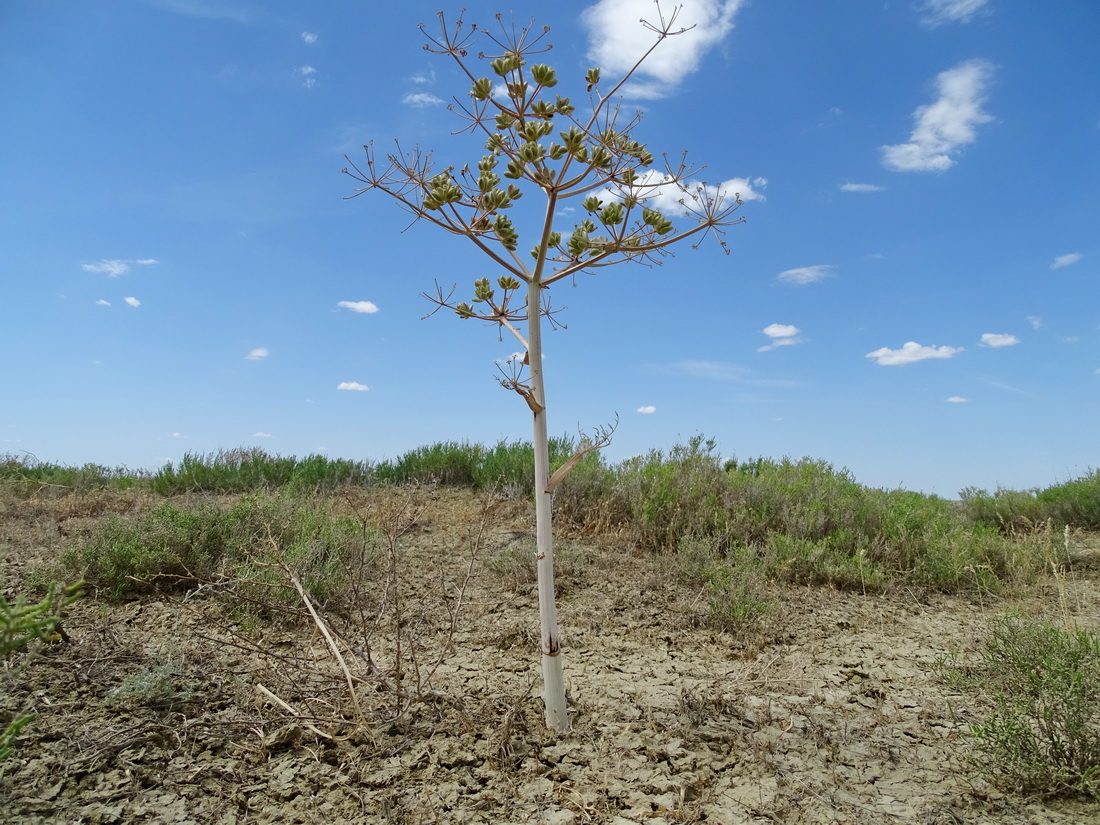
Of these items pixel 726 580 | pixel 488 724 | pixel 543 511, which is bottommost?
pixel 488 724

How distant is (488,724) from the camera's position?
332cm

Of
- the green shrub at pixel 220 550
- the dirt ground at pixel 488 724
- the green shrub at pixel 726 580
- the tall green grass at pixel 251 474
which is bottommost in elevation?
the dirt ground at pixel 488 724

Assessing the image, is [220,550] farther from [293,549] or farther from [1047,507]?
[1047,507]

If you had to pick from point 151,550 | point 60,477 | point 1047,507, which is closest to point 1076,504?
point 1047,507

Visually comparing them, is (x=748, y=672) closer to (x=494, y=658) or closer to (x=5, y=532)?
(x=494, y=658)

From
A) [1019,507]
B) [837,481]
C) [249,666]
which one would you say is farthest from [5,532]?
[1019,507]

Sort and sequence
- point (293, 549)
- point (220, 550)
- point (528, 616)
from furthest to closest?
point (220, 550) → point (293, 549) → point (528, 616)

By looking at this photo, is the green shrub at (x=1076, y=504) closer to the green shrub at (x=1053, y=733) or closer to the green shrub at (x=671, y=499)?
the green shrub at (x=671, y=499)

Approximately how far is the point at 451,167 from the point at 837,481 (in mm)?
6732

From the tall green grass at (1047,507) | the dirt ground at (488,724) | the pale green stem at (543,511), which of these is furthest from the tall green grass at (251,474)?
the tall green grass at (1047,507)

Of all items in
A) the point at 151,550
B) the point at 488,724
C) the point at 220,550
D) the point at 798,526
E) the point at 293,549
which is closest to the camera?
the point at 488,724

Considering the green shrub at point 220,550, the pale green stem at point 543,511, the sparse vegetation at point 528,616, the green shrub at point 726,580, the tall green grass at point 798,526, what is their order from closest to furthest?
the pale green stem at point 543,511
the sparse vegetation at point 528,616
the green shrub at point 726,580
the green shrub at point 220,550
the tall green grass at point 798,526

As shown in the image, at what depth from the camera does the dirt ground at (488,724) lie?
2.82m

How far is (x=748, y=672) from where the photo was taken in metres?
4.05
